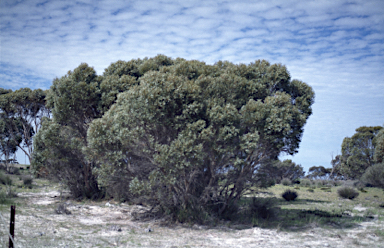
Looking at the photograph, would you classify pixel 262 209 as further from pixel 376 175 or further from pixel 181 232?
pixel 376 175

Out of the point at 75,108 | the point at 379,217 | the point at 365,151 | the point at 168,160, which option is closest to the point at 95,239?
the point at 168,160

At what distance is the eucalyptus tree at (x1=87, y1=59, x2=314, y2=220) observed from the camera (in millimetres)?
10117

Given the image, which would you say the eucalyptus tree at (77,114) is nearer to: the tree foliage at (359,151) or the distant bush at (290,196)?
the distant bush at (290,196)

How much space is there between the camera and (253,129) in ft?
35.8

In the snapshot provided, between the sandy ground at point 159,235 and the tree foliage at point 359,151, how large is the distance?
90.4 ft

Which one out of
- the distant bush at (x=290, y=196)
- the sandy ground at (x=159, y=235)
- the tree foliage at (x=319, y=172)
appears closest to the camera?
the sandy ground at (x=159, y=235)

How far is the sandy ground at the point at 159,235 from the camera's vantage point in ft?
27.1

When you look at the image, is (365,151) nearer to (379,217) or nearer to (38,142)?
(379,217)

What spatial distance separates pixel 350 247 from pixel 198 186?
5.74 meters

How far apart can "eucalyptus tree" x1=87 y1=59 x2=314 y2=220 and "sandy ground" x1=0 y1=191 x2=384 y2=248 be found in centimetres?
133

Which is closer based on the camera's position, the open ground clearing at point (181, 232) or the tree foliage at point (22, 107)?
the open ground clearing at point (181, 232)

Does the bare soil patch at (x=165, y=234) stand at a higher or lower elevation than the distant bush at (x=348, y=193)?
higher

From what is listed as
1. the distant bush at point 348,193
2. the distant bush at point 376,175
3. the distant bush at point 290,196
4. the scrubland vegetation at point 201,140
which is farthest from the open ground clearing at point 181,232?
the distant bush at point 376,175

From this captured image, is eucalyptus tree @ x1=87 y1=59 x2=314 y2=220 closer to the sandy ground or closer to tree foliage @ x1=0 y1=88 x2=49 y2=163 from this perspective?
the sandy ground
